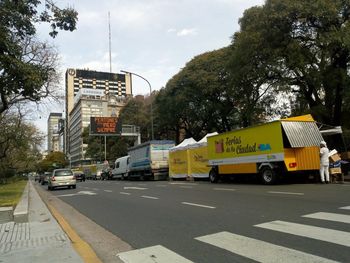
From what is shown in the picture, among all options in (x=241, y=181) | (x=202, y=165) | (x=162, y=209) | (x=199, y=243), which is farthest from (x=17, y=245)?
(x=202, y=165)

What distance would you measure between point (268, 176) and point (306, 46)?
11431 mm

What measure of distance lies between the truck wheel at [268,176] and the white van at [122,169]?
2874cm

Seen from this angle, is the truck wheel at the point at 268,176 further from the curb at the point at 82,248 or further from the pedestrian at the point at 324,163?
the curb at the point at 82,248

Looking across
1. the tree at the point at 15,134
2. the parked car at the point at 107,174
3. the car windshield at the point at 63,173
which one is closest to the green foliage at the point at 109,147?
the parked car at the point at 107,174

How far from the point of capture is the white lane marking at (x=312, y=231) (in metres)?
7.17

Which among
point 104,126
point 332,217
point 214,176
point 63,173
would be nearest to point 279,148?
point 214,176

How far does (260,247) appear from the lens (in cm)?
699

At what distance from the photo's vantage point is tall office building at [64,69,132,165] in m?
124

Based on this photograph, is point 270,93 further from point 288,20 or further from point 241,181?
point 241,181

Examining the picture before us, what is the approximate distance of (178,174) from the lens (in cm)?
3528

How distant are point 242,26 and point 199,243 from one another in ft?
90.6

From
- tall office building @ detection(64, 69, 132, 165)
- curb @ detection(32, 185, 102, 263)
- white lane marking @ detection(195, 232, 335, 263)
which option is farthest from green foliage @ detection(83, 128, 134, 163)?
white lane marking @ detection(195, 232, 335, 263)

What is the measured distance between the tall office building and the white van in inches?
2414

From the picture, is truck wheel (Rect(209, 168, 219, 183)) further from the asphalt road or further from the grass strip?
the asphalt road
